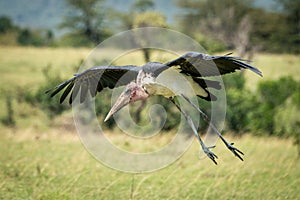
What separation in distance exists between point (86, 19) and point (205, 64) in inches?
1256

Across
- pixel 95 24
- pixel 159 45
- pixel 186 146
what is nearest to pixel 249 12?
pixel 95 24

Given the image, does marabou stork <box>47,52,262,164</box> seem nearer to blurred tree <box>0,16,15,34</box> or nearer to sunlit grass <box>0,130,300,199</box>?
sunlit grass <box>0,130,300,199</box>

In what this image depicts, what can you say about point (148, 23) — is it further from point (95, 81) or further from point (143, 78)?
point (143, 78)

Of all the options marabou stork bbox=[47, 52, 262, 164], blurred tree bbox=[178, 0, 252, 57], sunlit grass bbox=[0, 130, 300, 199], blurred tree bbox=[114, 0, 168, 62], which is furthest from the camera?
blurred tree bbox=[178, 0, 252, 57]

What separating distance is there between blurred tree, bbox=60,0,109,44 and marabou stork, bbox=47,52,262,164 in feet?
94.2

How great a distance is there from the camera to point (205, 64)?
673 cm

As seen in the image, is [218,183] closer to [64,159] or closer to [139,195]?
[139,195]

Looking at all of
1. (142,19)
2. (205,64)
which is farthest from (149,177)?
(142,19)

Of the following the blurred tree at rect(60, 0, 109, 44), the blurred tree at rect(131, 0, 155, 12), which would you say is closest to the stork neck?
the blurred tree at rect(131, 0, 155, 12)

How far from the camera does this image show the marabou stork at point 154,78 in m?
6.54

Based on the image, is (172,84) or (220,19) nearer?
(172,84)

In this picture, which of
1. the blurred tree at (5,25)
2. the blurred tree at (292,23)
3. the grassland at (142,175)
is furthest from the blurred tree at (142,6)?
the grassland at (142,175)

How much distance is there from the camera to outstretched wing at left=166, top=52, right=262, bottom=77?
6152 millimetres

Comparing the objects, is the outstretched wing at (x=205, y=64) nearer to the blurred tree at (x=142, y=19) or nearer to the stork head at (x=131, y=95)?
the stork head at (x=131, y=95)
